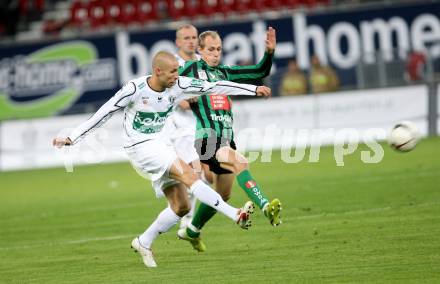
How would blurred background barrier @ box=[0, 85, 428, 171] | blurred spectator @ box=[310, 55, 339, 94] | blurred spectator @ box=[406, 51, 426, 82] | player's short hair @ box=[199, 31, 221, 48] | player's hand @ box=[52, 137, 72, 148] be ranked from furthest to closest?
blurred spectator @ box=[310, 55, 339, 94], blurred spectator @ box=[406, 51, 426, 82], blurred background barrier @ box=[0, 85, 428, 171], player's short hair @ box=[199, 31, 221, 48], player's hand @ box=[52, 137, 72, 148]

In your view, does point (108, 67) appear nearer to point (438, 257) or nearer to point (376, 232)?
point (376, 232)

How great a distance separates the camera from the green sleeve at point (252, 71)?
10797 mm

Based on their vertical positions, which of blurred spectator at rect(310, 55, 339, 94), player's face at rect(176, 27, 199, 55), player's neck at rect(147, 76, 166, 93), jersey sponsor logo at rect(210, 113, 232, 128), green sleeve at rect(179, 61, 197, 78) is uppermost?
player's neck at rect(147, 76, 166, 93)

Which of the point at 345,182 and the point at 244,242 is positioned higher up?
the point at 244,242

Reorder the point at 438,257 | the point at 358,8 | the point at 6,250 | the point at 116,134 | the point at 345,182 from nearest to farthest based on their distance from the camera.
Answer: the point at 438,257
the point at 6,250
the point at 345,182
the point at 116,134
the point at 358,8

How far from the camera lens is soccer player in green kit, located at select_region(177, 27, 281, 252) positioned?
34.8 ft

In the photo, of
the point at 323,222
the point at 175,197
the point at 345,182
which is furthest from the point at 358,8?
the point at 175,197

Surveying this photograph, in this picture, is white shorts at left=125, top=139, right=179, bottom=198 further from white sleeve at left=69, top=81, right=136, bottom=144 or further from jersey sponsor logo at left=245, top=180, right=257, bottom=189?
jersey sponsor logo at left=245, top=180, right=257, bottom=189

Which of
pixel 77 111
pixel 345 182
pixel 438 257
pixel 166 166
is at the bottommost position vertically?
pixel 77 111

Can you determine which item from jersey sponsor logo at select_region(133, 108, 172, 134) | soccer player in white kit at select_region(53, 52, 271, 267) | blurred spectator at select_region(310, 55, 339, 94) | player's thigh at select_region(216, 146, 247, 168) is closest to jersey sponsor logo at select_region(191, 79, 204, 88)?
soccer player in white kit at select_region(53, 52, 271, 267)

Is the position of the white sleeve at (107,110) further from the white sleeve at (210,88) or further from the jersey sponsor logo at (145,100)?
the white sleeve at (210,88)

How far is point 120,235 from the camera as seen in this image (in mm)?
12734

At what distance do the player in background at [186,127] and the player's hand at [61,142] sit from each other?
123 inches

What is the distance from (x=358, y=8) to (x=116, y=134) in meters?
8.20
